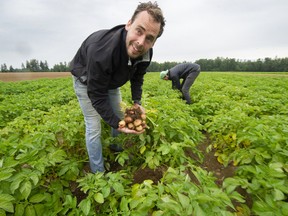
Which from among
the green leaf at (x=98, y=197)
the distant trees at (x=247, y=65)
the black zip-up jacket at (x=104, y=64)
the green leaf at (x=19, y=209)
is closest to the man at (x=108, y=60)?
the black zip-up jacket at (x=104, y=64)

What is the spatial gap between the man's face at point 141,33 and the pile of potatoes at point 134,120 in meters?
0.61

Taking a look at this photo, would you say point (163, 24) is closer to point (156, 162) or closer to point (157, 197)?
point (156, 162)

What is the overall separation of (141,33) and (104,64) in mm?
437

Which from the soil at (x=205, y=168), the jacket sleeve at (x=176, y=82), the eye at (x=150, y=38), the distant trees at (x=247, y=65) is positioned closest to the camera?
the eye at (x=150, y=38)

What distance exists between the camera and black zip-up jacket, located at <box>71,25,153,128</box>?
1.80 m

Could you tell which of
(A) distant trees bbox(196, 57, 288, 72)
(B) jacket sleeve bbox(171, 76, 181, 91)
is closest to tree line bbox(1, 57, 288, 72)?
(A) distant trees bbox(196, 57, 288, 72)

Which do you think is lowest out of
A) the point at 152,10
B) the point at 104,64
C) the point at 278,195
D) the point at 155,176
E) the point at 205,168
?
the point at 205,168

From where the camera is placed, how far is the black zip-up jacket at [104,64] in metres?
1.80

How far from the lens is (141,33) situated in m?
1.79

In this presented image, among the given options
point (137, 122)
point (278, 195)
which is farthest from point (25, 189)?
point (278, 195)

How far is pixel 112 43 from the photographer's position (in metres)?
1.84

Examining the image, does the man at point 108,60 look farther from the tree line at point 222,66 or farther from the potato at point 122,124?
the tree line at point 222,66

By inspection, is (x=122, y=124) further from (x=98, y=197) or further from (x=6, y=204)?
(x=6, y=204)

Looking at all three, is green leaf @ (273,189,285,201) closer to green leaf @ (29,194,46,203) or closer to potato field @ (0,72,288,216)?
potato field @ (0,72,288,216)
